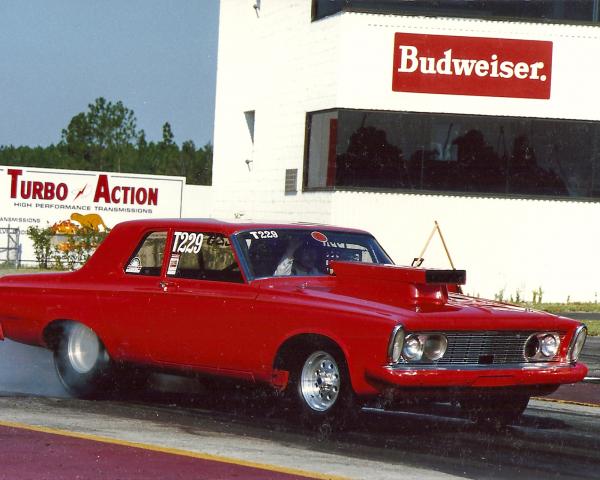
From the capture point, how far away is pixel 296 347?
9680mm

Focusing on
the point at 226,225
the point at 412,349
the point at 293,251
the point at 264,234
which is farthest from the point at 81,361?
the point at 412,349

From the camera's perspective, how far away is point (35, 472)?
285 inches

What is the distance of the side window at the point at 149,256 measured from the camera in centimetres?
1089

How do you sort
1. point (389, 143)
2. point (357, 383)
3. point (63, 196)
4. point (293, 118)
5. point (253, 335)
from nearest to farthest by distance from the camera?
point (357, 383) → point (253, 335) → point (389, 143) → point (293, 118) → point (63, 196)

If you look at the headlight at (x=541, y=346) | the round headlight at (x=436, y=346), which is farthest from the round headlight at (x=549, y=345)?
the round headlight at (x=436, y=346)

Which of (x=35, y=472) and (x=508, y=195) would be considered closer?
(x=35, y=472)

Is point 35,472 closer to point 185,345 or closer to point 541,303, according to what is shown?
point 185,345

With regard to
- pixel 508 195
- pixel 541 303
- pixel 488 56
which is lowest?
pixel 541 303

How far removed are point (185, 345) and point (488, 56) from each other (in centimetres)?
1856

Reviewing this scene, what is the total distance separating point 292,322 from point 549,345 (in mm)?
1950

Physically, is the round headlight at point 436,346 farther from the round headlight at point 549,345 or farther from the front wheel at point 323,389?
the round headlight at point 549,345

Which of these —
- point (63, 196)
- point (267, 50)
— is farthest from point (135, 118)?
point (267, 50)

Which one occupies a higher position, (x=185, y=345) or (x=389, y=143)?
(x=389, y=143)

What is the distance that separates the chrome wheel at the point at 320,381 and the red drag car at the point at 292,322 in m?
0.01
